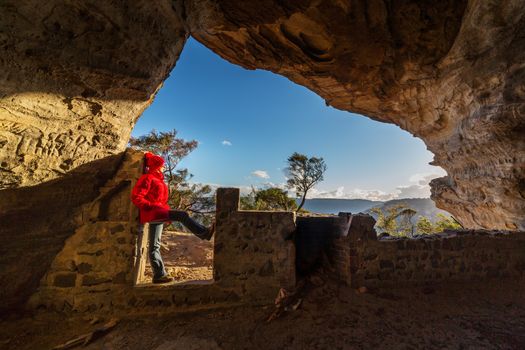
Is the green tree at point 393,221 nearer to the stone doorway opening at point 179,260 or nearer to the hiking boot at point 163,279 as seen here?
the stone doorway opening at point 179,260

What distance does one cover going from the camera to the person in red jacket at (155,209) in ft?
10.1

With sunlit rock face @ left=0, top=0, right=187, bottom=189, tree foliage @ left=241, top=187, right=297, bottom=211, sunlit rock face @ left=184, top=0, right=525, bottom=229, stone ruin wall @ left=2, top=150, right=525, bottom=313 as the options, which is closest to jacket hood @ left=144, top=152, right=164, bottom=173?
stone ruin wall @ left=2, top=150, right=525, bottom=313

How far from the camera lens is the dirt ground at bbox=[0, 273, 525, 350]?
255 centimetres

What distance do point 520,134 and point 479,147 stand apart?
1.51m

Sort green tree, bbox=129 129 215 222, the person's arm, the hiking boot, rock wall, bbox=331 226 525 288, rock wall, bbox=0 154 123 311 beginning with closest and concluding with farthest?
rock wall, bbox=0 154 123 311, the person's arm, the hiking boot, rock wall, bbox=331 226 525 288, green tree, bbox=129 129 215 222

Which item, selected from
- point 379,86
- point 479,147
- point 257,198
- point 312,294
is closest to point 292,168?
point 257,198

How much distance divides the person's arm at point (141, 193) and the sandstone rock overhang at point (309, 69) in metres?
0.95

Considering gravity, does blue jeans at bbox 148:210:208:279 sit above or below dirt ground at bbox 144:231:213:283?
above

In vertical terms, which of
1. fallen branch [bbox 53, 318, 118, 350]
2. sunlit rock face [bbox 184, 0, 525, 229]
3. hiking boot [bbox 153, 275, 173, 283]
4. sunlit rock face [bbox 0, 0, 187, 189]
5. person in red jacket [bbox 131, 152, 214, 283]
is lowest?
fallen branch [bbox 53, 318, 118, 350]

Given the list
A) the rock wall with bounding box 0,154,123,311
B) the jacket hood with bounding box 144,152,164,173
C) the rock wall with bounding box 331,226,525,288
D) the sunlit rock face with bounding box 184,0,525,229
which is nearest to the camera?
the rock wall with bounding box 0,154,123,311

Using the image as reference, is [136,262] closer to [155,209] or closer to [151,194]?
[155,209]

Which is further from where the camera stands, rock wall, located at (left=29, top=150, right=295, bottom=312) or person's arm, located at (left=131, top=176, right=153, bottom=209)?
person's arm, located at (left=131, top=176, right=153, bottom=209)

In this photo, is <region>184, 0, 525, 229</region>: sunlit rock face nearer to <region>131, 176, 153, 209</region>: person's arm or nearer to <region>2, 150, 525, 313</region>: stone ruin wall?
<region>131, 176, 153, 209</region>: person's arm

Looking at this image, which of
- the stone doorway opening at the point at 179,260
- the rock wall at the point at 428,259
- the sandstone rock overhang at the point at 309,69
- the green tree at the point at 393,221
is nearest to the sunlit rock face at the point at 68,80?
the sandstone rock overhang at the point at 309,69
